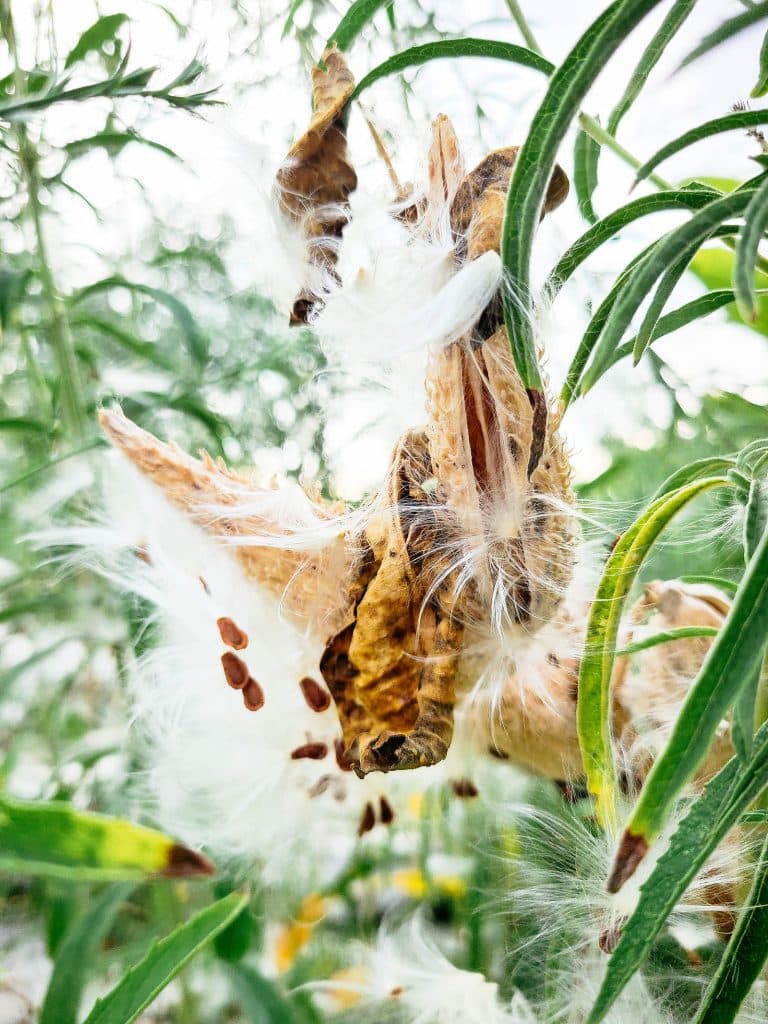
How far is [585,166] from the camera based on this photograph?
50 centimetres

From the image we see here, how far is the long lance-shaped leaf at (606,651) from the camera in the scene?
395 millimetres

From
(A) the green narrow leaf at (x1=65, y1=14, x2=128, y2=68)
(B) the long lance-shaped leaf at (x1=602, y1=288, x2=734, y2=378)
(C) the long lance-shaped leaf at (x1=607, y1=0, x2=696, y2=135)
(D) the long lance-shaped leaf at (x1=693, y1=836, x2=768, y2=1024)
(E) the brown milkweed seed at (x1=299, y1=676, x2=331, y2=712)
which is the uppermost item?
(A) the green narrow leaf at (x1=65, y1=14, x2=128, y2=68)

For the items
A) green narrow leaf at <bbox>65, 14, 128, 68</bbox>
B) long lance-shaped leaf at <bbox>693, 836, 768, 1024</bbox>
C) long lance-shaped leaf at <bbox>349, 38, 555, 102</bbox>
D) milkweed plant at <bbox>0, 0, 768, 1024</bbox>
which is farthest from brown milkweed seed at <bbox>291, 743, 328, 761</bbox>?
green narrow leaf at <bbox>65, 14, 128, 68</bbox>

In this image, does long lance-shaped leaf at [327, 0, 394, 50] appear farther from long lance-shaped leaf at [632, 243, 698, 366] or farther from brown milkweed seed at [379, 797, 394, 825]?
brown milkweed seed at [379, 797, 394, 825]

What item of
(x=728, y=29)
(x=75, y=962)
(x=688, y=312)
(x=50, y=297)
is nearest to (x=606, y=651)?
(x=688, y=312)

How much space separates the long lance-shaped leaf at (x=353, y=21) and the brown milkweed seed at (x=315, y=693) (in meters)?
0.32

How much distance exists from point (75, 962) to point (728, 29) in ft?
2.10

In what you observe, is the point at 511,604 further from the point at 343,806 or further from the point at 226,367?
the point at 226,367

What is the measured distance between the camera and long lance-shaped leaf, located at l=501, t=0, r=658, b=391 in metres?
0.27

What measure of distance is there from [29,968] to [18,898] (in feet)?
0.25

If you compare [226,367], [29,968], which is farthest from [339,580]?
[29,968]

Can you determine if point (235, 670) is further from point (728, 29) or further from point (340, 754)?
point (728, 29)

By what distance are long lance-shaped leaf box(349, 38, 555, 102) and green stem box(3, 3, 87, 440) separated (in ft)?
1.38

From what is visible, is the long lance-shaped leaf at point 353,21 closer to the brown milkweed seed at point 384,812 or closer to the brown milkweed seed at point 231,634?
the brown milkweed seed at point 231,634
